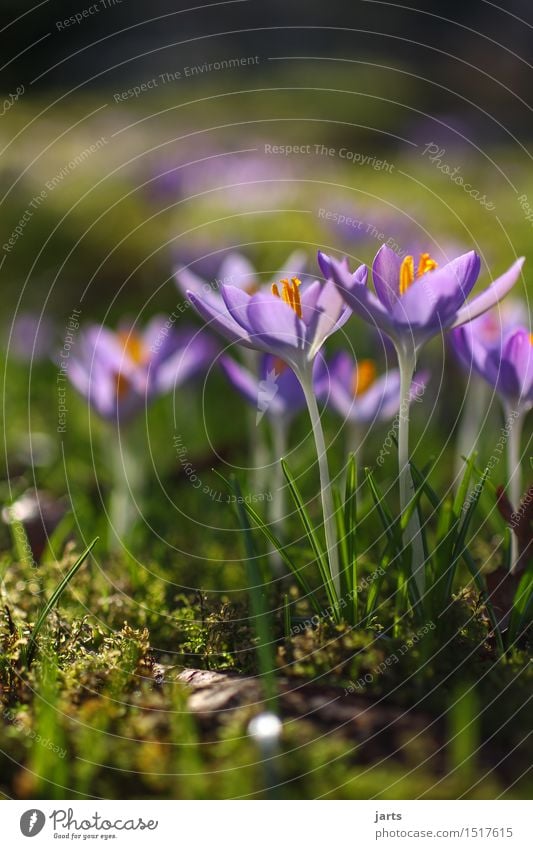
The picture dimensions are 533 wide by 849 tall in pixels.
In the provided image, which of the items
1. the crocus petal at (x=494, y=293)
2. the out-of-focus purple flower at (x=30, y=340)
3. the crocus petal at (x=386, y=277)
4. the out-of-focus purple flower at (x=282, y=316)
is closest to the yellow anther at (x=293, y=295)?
the out-of-focus purple flower at (x=282, y=316)

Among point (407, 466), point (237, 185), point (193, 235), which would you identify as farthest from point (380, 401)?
point (237, 185)

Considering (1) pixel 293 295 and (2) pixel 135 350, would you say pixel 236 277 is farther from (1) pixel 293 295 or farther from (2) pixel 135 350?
(1) pixel 293 295

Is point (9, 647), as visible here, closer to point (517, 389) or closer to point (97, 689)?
point (97, 689)

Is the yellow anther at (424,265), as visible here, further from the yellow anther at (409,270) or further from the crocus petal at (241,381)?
the crocus petal at (241,381)

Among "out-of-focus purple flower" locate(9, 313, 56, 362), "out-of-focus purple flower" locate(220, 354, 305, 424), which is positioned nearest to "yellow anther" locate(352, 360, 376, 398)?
"out-of-focus purple flower" locate(220, 354, 305, 424)

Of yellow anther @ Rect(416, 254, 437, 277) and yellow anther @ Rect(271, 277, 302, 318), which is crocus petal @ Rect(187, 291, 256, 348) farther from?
yellow anther @ Rect(416, 254, 437, 277)
